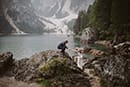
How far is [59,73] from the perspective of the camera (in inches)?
934

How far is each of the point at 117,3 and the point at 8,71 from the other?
44.9 meters

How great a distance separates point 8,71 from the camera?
1086 inches

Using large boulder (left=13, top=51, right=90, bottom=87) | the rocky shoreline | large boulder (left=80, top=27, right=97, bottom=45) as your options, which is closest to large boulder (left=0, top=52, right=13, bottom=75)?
the rocky shoreline

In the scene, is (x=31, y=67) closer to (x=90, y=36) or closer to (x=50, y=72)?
(x=50, y=72)

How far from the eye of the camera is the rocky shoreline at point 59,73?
71.7ft

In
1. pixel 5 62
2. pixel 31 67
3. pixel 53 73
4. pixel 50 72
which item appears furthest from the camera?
pixel 5 62

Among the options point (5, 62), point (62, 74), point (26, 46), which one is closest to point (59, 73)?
point (62, 74)

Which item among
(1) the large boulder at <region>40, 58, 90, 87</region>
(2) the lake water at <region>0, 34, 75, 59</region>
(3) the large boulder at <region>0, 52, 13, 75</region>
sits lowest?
(1) the large boulder at <region>40, 58, 90, 87</region>

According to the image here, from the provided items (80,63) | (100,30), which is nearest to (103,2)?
(100,30)

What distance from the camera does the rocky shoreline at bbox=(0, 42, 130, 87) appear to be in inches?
860

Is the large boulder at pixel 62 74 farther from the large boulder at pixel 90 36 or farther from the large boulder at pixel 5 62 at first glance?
the large boulder at pixel 90 36

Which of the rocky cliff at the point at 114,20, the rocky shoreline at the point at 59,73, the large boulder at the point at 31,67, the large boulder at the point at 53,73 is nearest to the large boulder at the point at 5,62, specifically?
the rocky shoreline at the point at 59,73

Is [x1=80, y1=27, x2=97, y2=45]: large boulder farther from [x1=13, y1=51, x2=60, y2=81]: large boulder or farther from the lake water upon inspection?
[x1=13, y1=51, x2=60, y2=81]: large boulder

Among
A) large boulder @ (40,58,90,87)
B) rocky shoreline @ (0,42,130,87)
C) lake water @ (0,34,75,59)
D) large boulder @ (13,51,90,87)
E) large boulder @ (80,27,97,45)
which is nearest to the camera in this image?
rocky shoreline @ (0,42,130,87)
